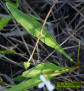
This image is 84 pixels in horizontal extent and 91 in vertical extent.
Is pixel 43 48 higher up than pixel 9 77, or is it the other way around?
pixel 43 48

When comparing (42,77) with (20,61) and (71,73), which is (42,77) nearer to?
(71,73)

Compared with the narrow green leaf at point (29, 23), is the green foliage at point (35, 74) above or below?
below

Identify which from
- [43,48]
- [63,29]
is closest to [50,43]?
[43,48]

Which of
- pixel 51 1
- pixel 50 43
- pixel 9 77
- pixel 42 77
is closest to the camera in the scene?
pixel 42 77

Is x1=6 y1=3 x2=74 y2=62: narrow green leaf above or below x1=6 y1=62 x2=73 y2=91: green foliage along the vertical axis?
above

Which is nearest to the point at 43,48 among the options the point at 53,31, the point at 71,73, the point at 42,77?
the point at 53,31

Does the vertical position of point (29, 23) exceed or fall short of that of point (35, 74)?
it exceeds it

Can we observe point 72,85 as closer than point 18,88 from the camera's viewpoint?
No

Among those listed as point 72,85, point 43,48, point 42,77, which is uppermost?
point 43,48

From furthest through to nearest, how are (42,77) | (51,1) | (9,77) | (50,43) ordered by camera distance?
1. (51,1)
2. (9,77)
3. (50,43)
4. (42,77)
